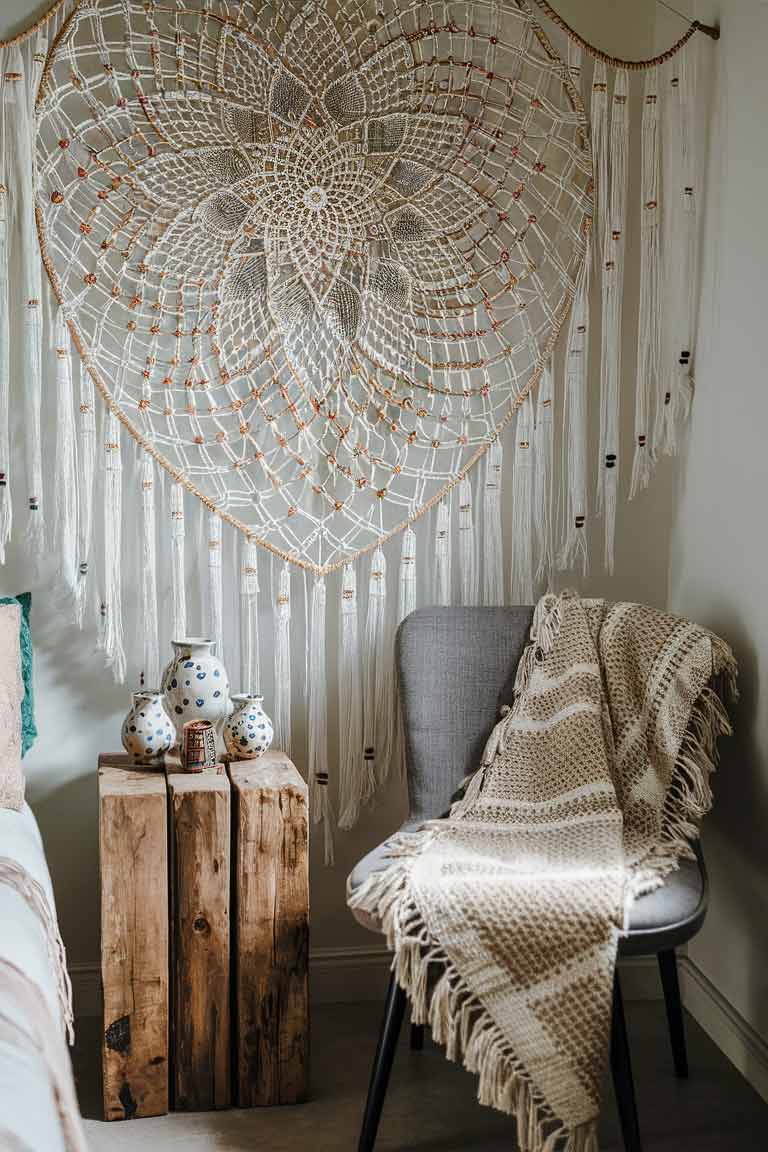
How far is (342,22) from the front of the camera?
2.21 m

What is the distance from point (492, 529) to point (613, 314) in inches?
20.0

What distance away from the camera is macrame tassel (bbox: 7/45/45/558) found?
6.81ft

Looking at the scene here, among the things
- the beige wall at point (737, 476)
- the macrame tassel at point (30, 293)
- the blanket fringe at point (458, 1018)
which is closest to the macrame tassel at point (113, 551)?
the macrame tassel at point (30, 293)

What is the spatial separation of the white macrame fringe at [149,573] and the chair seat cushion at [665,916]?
2.34 feet

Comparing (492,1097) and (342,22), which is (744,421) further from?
(492,1097)

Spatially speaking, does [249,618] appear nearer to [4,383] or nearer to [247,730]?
[247,730]

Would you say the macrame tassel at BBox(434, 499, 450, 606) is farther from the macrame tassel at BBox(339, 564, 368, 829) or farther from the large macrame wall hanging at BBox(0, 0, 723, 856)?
the macrame tassel at BBox(339, 564, 368, 829)

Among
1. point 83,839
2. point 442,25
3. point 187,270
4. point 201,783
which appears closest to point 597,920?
point 201,783

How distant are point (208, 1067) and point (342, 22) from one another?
1.99m

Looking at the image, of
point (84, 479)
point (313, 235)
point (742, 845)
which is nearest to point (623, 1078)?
point (742, 845)

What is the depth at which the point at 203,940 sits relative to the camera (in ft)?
6.53

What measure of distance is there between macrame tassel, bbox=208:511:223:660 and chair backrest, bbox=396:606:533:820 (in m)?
0.38

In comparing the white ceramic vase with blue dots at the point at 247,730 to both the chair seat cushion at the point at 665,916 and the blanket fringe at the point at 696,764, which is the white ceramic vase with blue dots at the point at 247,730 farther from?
the blanket fringe at the point at 696,764

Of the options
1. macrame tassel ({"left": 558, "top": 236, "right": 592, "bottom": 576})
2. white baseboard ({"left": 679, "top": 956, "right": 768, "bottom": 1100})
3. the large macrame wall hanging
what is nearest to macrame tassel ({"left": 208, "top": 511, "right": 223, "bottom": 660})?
the large macrame wall hanging
